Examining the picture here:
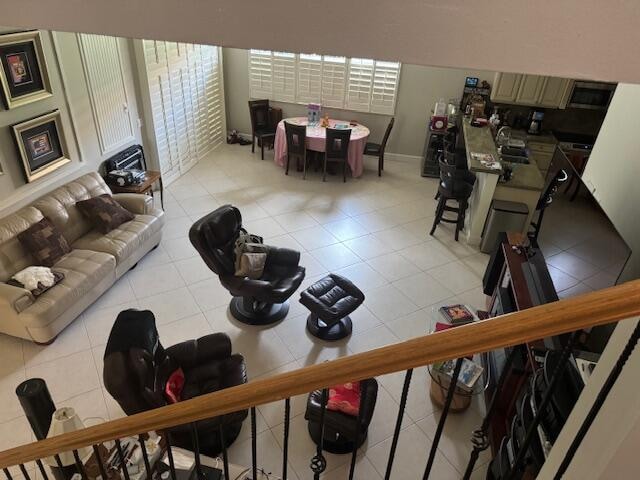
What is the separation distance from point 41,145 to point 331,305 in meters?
3.35

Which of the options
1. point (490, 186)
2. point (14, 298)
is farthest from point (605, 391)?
point (490, 186)

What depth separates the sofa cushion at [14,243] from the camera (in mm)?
4012

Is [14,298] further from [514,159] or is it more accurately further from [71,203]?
[514,159]

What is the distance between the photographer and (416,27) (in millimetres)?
1028

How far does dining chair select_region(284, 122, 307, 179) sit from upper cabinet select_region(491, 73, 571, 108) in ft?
9.72

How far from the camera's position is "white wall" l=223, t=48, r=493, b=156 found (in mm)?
7387

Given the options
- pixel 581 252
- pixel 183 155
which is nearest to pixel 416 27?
pixel 581 252

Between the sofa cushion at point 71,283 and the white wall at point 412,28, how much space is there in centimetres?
327

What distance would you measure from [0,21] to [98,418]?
3.00 metres

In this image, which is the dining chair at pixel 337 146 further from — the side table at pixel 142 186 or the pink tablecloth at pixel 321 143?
the side table at pixel 142 186

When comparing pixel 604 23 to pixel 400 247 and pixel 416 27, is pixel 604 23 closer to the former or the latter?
pixel 416 27

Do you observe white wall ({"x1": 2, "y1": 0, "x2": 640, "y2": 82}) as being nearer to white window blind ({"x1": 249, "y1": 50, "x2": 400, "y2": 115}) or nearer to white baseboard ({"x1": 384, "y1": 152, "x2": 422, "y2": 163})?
white window blind ({"x1": 249, "y1": 50, "x2": 400, "y2": 115})

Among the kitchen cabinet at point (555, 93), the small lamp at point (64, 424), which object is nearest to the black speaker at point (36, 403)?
the small lamp at point (64, 424)

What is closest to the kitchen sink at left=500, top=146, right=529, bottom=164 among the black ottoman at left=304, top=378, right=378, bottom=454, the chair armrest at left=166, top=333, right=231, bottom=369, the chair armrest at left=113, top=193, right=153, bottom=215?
the black ottoman at left=304, top=378, right=378, bottom=454
